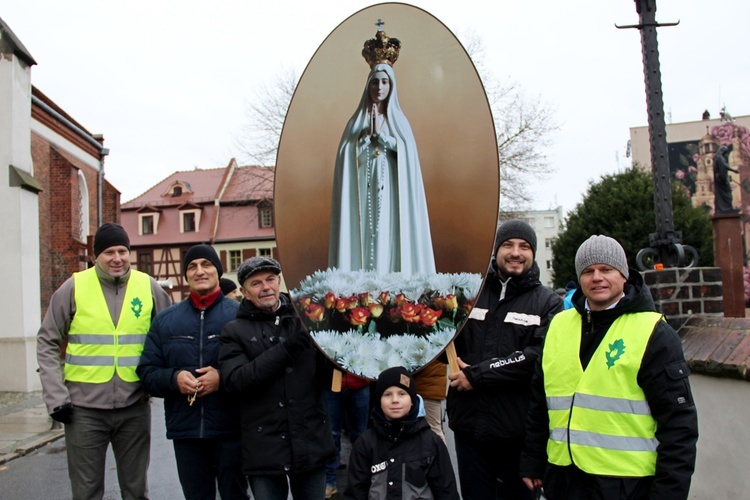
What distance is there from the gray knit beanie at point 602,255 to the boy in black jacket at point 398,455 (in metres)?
0.98

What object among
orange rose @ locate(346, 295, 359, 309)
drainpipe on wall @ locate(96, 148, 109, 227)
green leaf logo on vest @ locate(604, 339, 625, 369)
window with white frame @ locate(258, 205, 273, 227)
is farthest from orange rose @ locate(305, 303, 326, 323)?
window with white frame @ locate(258, 205, 273, 227)

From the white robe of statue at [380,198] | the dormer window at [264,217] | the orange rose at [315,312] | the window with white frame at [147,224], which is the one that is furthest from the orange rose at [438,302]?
the window with white frame at [147,224]

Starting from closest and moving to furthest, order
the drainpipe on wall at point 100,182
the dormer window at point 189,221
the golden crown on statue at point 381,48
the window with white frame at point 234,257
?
the golden crown on statue at point 381,48 < the drainpipe on wall at point 100,182 < the window with white frame at point 234,257 < the dormer window at point 189,221

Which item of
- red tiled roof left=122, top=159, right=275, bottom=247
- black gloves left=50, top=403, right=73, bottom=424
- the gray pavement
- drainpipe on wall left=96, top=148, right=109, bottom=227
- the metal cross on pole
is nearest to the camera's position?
black gloves left=50, top=403, right=73, bottom=424

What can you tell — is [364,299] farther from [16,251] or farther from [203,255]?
[16,251]

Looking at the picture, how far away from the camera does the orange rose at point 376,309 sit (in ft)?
11.1

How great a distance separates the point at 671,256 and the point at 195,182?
138ft

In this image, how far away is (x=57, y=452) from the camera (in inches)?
312

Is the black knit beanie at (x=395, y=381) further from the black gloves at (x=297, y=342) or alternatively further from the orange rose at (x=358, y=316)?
the black gloves at (x=297, y=342)

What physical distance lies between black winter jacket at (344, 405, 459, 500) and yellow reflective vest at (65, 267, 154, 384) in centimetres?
163

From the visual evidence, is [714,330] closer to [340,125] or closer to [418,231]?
[418,231]

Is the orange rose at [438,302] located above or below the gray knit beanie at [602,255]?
below

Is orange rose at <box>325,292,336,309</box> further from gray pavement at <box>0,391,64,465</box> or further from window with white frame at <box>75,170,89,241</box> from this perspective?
window with white frame at <box>75,170,89,241</box>

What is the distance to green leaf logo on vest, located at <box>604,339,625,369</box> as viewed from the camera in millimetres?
2562
